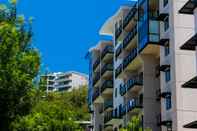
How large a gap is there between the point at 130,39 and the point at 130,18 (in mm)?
2461

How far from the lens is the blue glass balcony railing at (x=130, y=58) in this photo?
189 feet

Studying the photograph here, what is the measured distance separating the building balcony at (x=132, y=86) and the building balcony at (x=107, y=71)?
11.4 metres

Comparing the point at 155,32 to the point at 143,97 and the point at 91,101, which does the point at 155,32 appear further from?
the point at 91,101

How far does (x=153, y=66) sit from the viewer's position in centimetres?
5578

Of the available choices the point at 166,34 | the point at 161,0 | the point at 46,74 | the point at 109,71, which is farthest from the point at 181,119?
the point at 109,71

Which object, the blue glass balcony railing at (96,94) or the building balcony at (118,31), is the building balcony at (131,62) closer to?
the building balcony at (118,31)

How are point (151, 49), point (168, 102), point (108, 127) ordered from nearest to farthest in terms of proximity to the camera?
point (168, 102) < point (151, 49) < point (108, 127)

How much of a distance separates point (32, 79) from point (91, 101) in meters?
65.6

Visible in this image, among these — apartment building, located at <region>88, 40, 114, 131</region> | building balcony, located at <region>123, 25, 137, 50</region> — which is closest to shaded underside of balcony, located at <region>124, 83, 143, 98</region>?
building balcony, located at <region>123, 25, 137, 50</region>

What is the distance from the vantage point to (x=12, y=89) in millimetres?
16906

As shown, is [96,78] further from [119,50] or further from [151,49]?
[151,49]

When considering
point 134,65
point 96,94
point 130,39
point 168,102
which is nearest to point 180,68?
point 168,102

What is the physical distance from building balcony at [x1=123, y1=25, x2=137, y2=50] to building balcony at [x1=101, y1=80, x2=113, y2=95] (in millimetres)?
11862

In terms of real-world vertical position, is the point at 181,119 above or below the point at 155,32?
below
